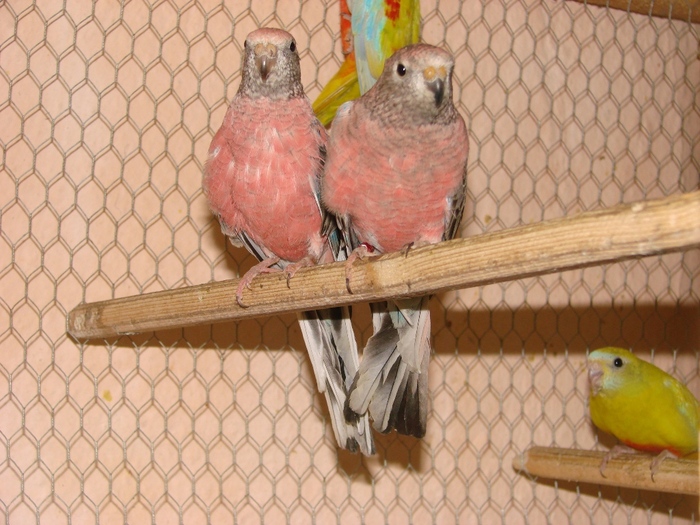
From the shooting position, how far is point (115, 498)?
188 cm

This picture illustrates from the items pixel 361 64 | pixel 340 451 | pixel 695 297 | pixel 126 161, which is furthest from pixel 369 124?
pixel 695 297

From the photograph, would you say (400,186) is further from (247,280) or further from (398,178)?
(247,280)

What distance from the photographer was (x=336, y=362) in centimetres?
173

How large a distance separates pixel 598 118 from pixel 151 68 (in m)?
1.48

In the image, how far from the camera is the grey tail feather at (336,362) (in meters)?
1.71

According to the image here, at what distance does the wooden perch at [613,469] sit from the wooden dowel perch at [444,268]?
946 millimetres

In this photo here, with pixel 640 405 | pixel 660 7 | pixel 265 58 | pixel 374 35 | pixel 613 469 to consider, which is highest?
pixel 660 7

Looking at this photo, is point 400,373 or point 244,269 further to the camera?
point 244,269

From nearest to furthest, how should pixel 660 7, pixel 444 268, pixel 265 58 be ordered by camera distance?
pixel 444 268 < pixel 265 58 < pixel 660 7

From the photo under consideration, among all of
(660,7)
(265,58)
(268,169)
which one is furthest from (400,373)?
(660,7)

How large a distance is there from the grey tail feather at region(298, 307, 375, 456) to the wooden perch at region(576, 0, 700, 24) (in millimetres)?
1522

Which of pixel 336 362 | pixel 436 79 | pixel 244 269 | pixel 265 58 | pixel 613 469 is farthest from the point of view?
pixel 244 269

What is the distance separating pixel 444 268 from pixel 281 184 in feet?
1.91

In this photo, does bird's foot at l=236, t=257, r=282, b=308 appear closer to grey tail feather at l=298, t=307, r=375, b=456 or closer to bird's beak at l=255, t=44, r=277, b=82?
grey tail feather at l=298, t=307, r=375, b=456
